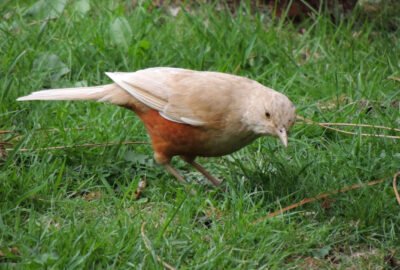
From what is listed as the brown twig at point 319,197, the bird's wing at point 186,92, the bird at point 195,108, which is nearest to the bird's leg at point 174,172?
the bird at point 195,108

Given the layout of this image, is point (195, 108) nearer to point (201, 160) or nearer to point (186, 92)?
point (186, 92)

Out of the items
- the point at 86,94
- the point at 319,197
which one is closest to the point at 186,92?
the point at 86,94

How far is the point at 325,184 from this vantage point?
5.85 meters

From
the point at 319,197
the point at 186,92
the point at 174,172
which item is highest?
the point at 186,92

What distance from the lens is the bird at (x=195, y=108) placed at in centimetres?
565

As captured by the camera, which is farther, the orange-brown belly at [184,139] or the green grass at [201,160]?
the orange-brown belly at [184,139]

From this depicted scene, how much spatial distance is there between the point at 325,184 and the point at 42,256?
203 centimetres

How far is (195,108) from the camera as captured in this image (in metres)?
5.77

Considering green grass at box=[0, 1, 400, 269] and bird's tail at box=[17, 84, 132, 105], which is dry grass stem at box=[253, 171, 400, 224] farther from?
bird's tail at box=[17, 84, 132, 105]

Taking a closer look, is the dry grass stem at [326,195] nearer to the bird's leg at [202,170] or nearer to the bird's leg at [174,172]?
the bird's leg at [202,170]

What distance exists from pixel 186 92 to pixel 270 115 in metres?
0.64

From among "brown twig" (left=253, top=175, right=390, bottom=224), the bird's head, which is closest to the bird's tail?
the bird's head

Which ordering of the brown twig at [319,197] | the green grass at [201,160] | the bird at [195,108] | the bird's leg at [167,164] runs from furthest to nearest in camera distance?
the bird's leg at [167,164], the bird at [195,108], the brown twig at [319,197], the green grass at [201,160]

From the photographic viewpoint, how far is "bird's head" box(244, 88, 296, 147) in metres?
5.54
